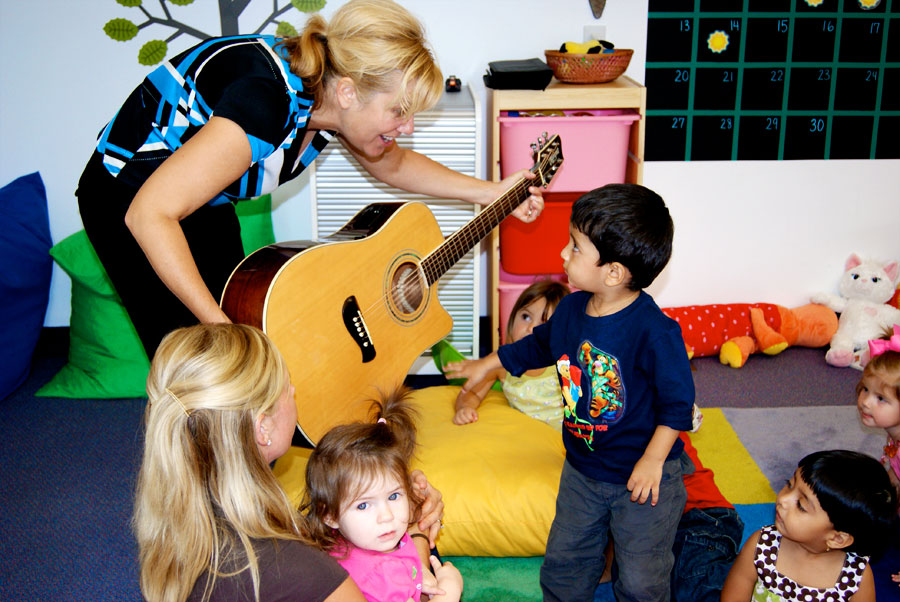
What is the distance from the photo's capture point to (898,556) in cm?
191

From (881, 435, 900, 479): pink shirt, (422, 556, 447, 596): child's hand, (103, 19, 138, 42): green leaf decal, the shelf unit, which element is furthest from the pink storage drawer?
(422, 556, 447, 596): child's hand

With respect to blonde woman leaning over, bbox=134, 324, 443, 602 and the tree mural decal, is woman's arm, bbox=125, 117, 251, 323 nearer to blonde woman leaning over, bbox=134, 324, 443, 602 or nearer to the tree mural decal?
blonde woman leaning over, bbox=134, 324, 443, 602

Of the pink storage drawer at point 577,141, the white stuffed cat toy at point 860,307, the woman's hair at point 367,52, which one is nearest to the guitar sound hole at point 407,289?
the woman's hair at point 367,52

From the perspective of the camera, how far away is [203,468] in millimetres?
1122

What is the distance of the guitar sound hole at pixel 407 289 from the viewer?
1985 mm

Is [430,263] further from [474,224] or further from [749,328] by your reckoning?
[749,328]

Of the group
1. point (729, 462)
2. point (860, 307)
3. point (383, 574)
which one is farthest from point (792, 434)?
point (383, 574)

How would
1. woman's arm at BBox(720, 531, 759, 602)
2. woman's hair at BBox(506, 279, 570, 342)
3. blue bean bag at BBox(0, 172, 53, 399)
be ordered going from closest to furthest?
woman's arm at BBox(720, 531, 759, 602) → woman's hair at BBox(506, 279, 570, 342) → blue bean bag at BBox(0, 172, 53, 399)

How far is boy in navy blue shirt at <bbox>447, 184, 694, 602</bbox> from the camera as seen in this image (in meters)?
1.49

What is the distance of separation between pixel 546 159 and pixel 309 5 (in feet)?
3.99

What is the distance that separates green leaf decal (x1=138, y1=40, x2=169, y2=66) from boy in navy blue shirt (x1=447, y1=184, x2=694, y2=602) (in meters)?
1.98

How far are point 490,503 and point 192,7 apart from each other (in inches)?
81.6

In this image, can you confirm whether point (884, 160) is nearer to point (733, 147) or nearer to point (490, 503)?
point (733, 147)

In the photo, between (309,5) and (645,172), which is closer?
(309,5)
